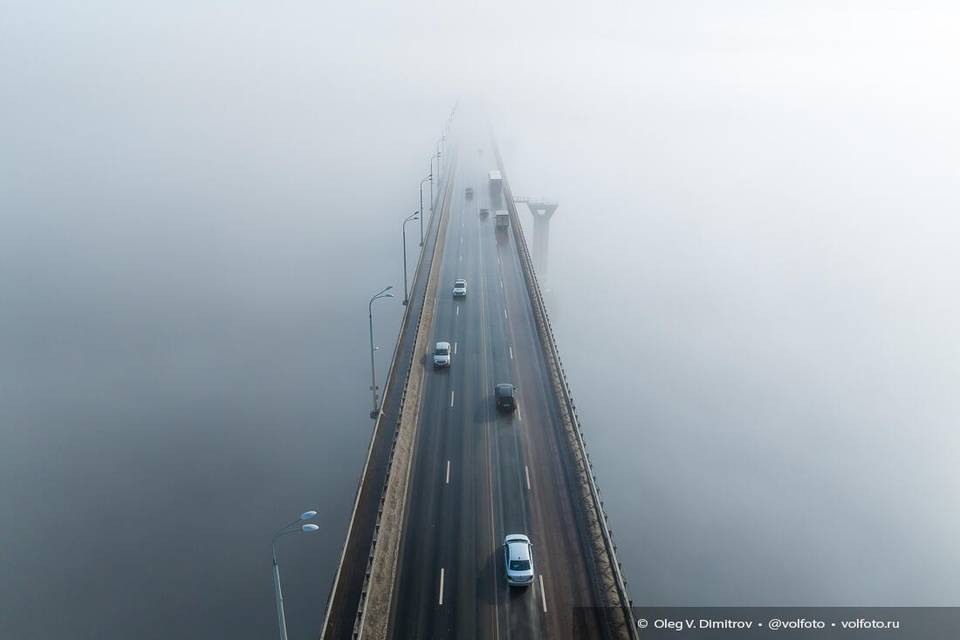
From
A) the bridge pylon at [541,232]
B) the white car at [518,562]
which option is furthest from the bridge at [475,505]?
the bridge pylon at [541,232]

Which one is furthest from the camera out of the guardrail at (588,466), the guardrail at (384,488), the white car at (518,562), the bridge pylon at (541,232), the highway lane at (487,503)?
the bridge pylon at (541,232)

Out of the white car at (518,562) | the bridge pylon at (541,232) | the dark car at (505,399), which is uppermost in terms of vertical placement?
the bridge pylon at (541,232)

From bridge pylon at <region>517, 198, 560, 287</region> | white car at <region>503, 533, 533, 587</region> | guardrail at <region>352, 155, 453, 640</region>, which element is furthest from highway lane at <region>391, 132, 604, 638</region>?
bridge pylon at <region>517, 198, 560, 287</region>

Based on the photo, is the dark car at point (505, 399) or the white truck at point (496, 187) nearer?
the dark car at point (505, 399)

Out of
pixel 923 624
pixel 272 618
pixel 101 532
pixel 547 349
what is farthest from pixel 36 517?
pixel 923 624

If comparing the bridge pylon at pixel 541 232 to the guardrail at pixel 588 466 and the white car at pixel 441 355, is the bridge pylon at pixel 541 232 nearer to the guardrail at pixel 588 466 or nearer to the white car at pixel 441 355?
the guardrail at pixel 588 466

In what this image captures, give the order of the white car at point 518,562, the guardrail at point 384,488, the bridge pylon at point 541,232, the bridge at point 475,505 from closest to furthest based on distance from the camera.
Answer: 1. the guardrail at point 384,488
2. the bridge at point 475,505
3. the white car at point 518,562
4. the bridge pylon at point 541,232

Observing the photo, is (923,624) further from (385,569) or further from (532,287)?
(532,287)

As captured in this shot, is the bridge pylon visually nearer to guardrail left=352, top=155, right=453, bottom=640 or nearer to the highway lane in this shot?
guardrail left=352, top=155, right=453, bottom=640
